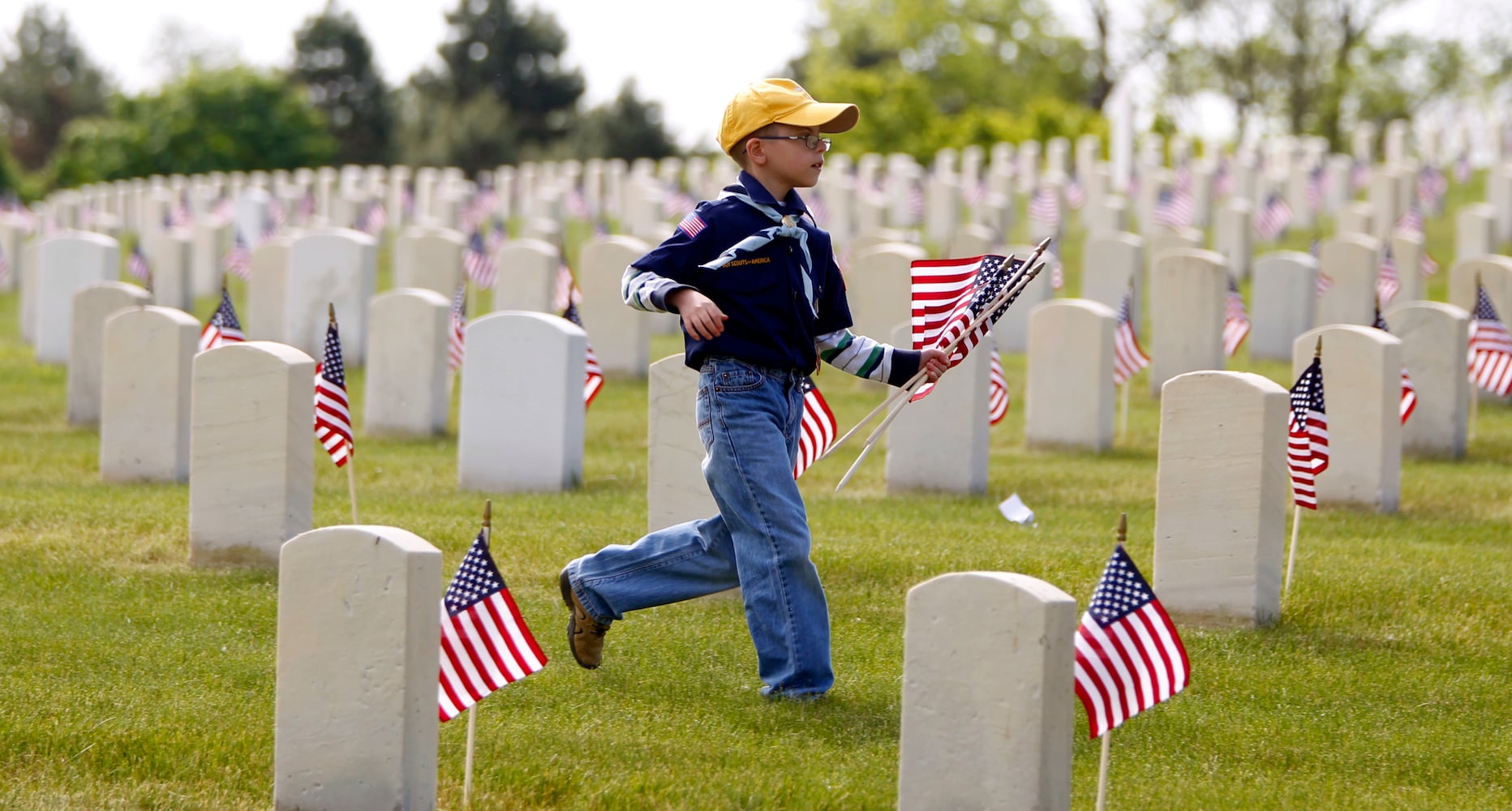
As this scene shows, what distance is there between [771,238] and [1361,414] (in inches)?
179

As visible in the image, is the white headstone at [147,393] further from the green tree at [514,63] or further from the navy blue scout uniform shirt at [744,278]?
the green tree at [514,63]

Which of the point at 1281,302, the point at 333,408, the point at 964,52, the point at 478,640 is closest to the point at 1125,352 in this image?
the point at 1281,302

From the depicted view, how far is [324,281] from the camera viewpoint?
553 inches

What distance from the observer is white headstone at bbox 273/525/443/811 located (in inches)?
166

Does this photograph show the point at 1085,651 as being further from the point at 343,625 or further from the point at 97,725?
the point at 97,725

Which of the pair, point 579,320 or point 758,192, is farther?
point 579,320

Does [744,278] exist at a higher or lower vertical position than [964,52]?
lower

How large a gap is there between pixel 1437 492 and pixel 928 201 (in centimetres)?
1624

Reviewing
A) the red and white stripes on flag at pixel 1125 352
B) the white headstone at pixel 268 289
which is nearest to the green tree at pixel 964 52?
the white headstone at pixel 268 289

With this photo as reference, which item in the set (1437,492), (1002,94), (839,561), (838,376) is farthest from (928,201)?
(1002,94)

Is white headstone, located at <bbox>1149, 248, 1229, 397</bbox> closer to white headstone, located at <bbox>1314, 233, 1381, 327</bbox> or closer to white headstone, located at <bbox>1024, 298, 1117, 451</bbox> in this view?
white headstone, located at <bbox>1024, 298, 1117, 451</bbox>

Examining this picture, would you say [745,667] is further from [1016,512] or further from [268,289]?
[268,289]

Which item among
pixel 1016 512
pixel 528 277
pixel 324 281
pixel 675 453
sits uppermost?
pixel 528 277

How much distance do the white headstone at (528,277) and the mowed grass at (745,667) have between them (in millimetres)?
5354
